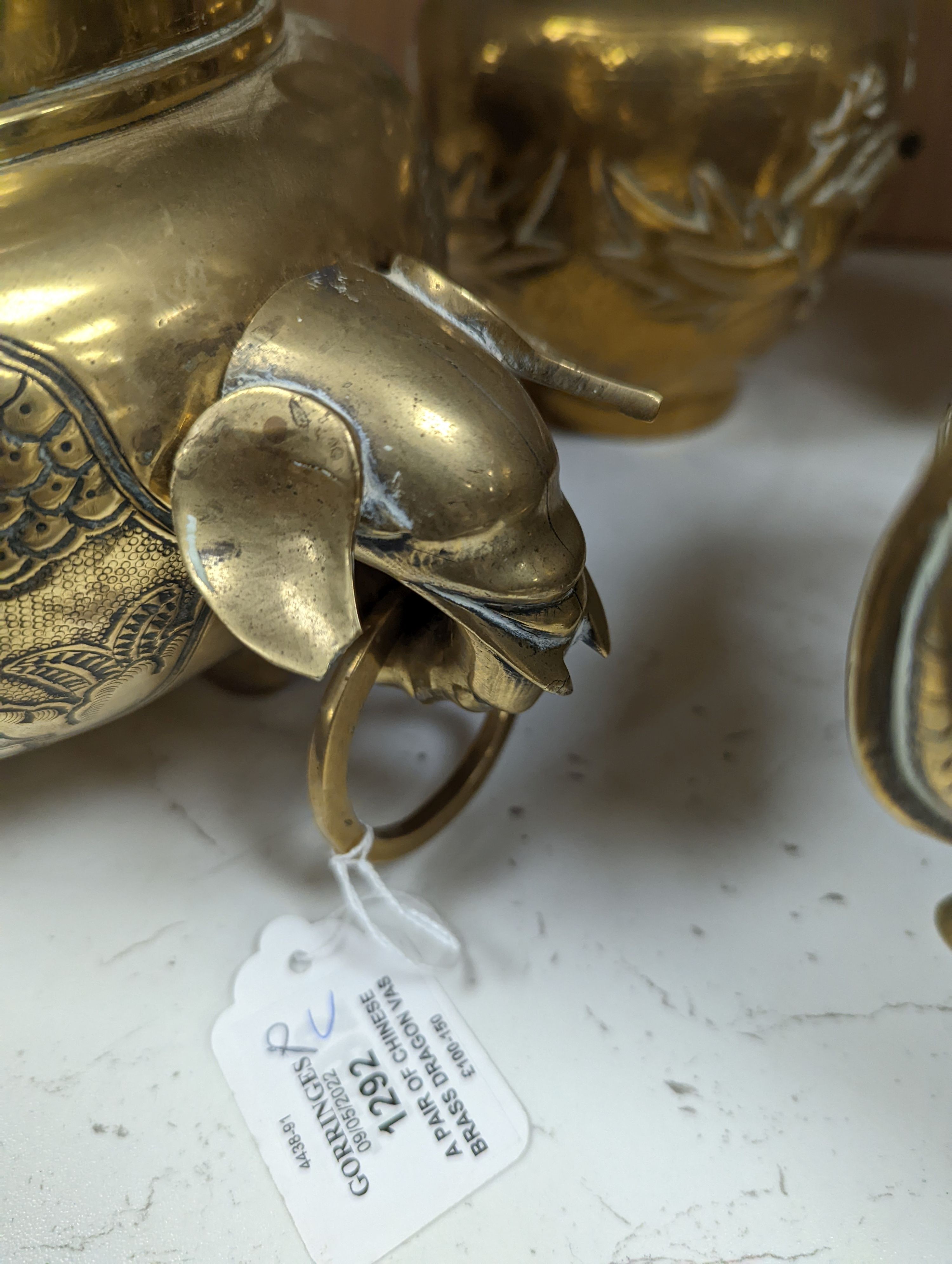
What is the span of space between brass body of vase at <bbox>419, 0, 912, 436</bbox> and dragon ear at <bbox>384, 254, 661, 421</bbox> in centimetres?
21

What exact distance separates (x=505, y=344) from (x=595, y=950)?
0.26m

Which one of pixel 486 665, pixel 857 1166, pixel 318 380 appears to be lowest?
pixel 857 1166

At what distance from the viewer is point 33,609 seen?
326 millimetres

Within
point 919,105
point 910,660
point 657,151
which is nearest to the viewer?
point 910,660

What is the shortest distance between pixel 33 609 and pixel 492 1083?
0.25m

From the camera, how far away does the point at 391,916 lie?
0.46 metres

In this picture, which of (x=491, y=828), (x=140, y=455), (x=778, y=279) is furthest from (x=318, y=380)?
(x=778, y=279)

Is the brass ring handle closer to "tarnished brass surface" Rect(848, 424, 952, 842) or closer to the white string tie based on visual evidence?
the white string tie

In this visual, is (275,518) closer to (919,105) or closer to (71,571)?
(71,571)

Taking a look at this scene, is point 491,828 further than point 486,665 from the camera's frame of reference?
→ Yes

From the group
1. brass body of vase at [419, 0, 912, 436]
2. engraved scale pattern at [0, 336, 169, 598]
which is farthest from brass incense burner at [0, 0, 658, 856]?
brass body of vase at [419, 0, 912, 436]

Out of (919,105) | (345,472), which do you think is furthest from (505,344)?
(919,105)

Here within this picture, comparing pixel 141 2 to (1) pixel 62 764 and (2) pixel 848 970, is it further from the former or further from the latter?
(2) pixel 848 970

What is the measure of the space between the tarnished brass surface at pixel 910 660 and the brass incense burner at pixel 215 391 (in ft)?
0.33
